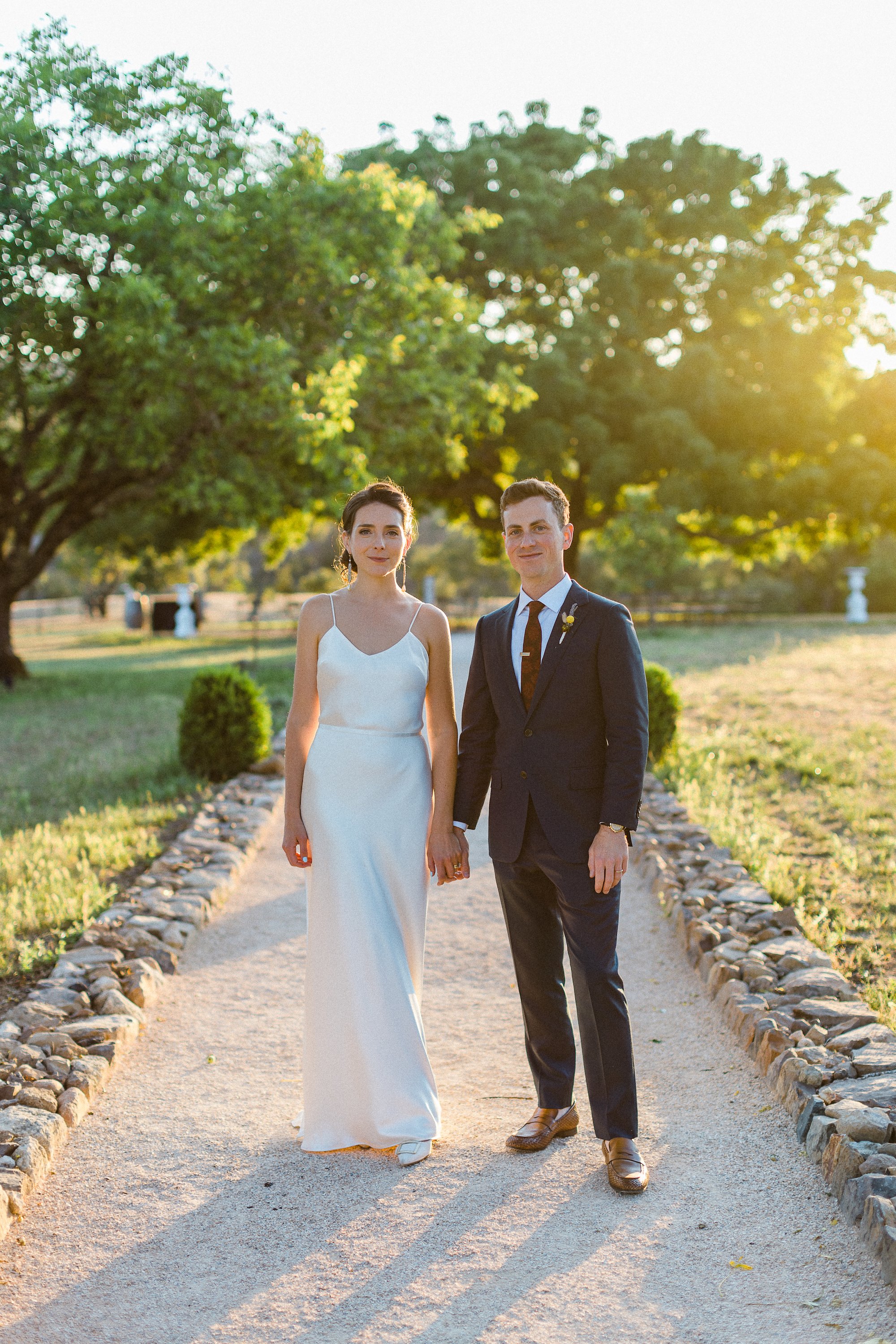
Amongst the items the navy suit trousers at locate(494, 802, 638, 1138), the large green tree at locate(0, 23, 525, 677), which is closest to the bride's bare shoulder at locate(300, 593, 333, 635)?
the navy suit trousers at locate(494, 802, 638, 1138)

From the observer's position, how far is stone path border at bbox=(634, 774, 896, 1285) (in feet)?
11.5

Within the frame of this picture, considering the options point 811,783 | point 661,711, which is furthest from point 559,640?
point 661,711

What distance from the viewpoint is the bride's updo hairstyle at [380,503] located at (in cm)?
392

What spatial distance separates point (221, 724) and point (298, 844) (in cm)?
670

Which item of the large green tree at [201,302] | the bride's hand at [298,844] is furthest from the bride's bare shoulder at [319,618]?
the large green tree at [201,302]

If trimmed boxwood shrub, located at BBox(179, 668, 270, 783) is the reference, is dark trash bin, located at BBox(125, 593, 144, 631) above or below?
above

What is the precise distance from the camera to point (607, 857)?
355 cm

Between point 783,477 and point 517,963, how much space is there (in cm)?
2471

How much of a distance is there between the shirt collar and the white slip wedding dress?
0.50m

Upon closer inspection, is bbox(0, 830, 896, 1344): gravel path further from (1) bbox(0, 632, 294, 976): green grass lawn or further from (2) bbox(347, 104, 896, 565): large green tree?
(2) bbox(347, 104, 896, 565): large green tree

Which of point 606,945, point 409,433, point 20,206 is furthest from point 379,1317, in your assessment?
point 409,433

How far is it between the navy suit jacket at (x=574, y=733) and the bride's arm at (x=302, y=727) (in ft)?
1.94

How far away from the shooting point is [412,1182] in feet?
12.3

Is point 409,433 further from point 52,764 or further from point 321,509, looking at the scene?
point 52,764
